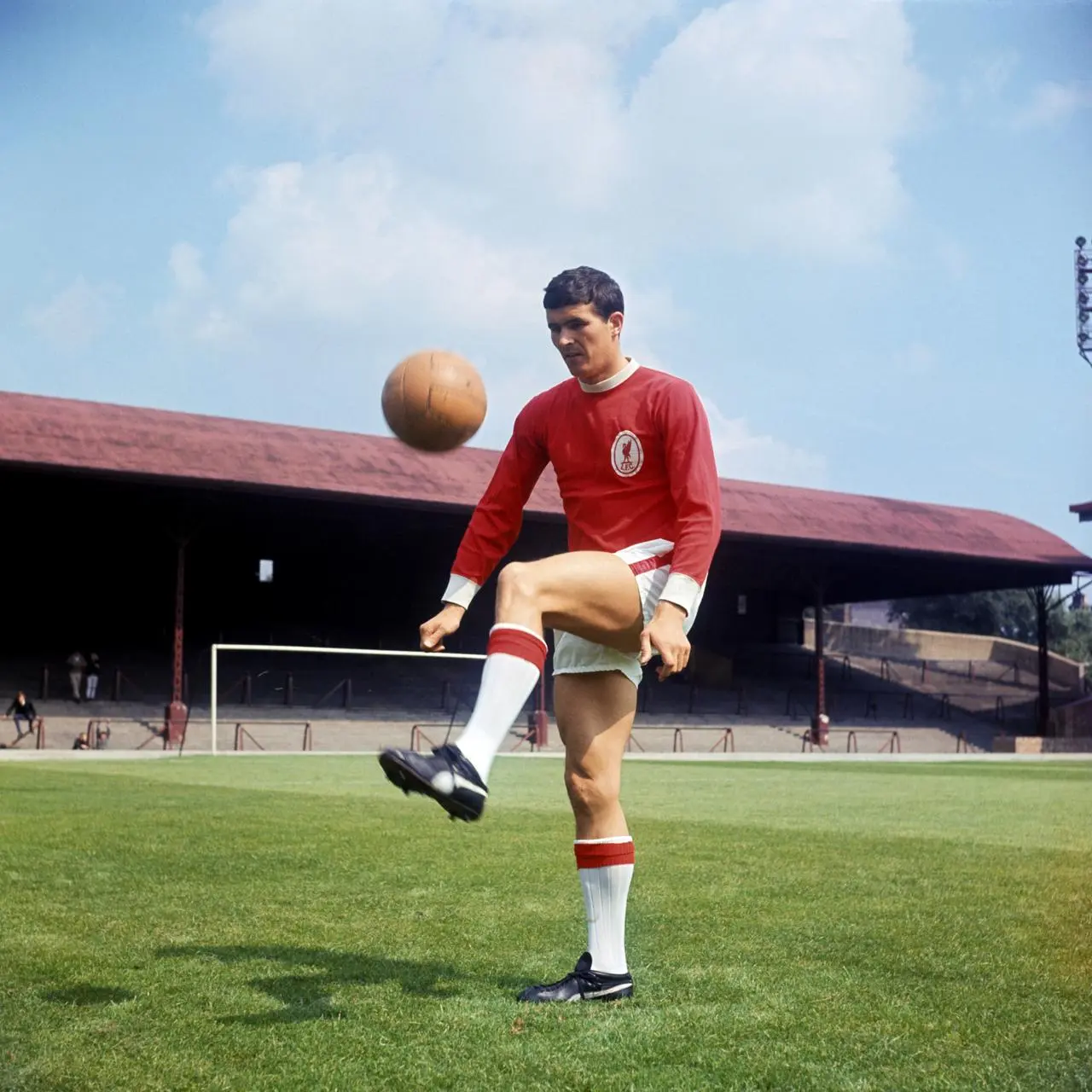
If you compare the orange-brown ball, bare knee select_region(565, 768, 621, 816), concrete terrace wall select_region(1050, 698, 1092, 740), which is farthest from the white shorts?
concrete terrace wall select_region(1050, 698, 1092, 740)

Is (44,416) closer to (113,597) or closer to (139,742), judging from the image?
(139,742)

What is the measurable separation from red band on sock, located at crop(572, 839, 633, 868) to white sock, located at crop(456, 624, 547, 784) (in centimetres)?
69

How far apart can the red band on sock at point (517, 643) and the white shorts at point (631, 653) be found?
1.02 feet

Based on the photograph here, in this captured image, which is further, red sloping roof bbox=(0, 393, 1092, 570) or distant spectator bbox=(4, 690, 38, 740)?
red sloping roof bbox=(0, 393, 1092, 570)

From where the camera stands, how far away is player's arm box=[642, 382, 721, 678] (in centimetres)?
362

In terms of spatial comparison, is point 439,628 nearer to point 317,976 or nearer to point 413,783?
point 413,783

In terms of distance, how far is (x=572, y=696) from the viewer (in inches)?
156

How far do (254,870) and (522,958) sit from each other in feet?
8.21

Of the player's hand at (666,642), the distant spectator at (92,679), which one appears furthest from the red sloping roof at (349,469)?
the player's hand at (666,642)

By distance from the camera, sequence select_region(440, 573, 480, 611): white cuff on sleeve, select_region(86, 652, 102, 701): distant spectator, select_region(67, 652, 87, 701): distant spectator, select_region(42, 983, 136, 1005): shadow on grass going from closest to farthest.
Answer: select_region(42, 983, 136, 1005): shadow on grass
select_region(440, 573, 480, 611): white cuff on sleeve
select_region(67, 652, 87, 701): distant spectator
select_region(86, 652, 102, 701): distant spectator

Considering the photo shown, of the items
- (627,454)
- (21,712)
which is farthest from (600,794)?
(21,712)

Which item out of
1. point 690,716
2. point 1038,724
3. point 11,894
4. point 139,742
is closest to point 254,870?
point 11,894

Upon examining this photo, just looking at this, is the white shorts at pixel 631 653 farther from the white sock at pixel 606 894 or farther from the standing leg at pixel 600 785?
the white sock at pixel 606 894

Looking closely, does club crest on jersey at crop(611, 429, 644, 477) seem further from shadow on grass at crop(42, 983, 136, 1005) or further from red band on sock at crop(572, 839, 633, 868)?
shadow on grass at crop(42, 983, 136, 1005)
